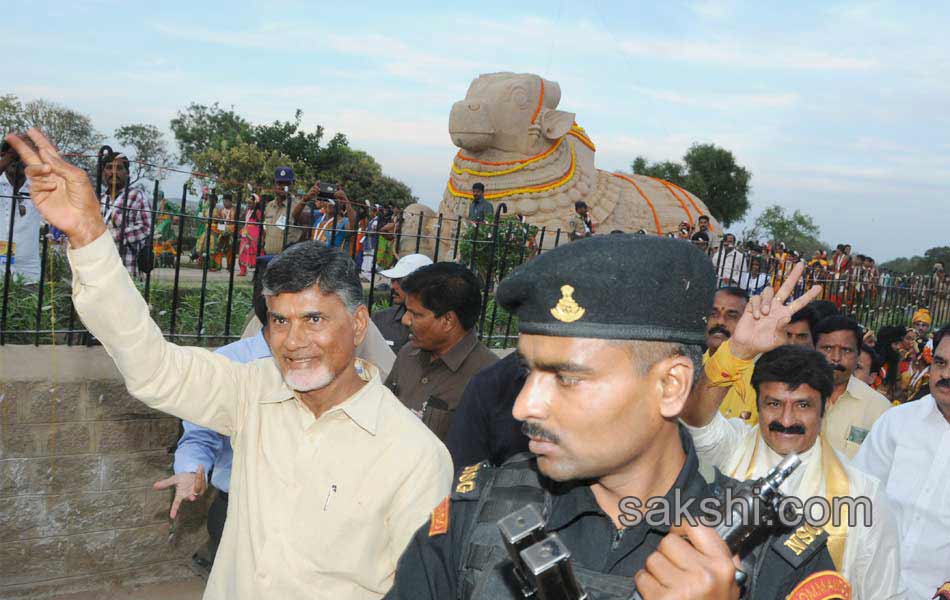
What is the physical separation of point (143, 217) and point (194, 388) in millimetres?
3055

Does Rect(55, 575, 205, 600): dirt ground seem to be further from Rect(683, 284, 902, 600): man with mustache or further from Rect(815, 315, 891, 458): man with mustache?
Rect(815, 315, 891, 458): man with mustache

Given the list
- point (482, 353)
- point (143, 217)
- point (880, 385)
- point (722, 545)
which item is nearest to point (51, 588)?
point (143, 217)

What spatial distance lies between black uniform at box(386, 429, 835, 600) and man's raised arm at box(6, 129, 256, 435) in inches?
39.2

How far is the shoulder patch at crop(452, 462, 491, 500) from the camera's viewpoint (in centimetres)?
171

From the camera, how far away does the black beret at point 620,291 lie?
1659 millimetres

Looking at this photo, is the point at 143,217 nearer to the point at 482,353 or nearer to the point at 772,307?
the point at 482,353

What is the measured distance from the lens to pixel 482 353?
3916 mm

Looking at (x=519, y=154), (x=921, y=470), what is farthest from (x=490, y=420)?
(x=519, y=154)

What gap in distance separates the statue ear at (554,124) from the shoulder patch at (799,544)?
37.5 feet

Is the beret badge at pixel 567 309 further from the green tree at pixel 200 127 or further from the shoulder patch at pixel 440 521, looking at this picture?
the green tree at pixel 200 127

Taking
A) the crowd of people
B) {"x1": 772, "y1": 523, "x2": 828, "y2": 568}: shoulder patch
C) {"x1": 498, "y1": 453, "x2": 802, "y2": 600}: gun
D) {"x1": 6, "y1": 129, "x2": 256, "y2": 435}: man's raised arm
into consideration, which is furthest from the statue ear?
{"x1": 498, "y1": 453, "x2": 802, "y2": 600}: gun

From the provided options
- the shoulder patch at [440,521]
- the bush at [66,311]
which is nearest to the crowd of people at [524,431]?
the shoulder patch at [440,521]

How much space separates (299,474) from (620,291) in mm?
1230

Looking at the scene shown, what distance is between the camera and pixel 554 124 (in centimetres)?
1263
